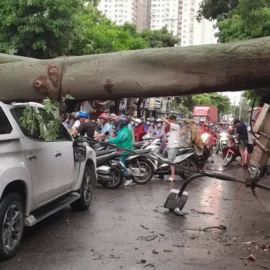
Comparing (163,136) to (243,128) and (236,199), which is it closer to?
(243,128)

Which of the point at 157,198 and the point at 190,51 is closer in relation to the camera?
the point at 190,51

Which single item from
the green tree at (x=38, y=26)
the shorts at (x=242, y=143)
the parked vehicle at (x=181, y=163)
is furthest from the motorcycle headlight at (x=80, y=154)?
the shorts at (x=242, y=143)

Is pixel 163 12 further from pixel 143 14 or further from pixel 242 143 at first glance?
pixel 242 143

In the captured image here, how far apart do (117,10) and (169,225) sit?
6565 cm

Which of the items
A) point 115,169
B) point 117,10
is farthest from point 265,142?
point 117,10

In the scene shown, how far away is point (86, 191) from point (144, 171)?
3.39 metres

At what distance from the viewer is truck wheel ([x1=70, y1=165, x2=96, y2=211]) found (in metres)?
6.74

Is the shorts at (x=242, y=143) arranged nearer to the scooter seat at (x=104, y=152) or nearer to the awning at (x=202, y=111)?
the scooter seat at (x=104, y=152)

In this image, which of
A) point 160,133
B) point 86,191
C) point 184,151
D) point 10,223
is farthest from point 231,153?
point 10,223

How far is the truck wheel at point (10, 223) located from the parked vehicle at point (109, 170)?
449 centimetres

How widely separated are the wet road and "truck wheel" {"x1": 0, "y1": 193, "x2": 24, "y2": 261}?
0.12 metres

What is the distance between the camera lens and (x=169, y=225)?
20.1 feet

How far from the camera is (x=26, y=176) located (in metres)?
4.70

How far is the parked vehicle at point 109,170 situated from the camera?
30.1ft
